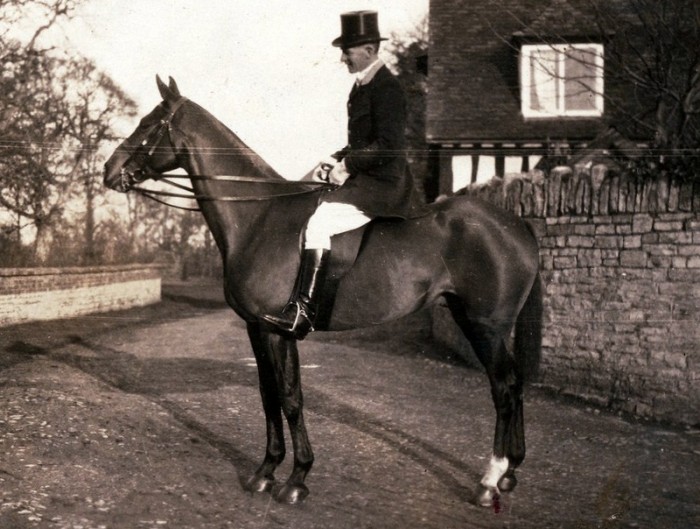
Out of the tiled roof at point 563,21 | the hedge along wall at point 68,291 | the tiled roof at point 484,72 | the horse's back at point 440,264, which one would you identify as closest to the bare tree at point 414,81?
the tiled roof at point 484,72

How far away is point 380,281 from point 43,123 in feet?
47.5

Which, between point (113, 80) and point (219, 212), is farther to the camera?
point (113, 80)

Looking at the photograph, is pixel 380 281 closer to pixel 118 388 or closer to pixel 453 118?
pixel 118 388

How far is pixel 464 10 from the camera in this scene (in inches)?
864

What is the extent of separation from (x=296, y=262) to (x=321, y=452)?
2.06 m

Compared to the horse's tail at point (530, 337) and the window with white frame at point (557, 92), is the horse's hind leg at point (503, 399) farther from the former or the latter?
the window with white frame at point (557, 92)

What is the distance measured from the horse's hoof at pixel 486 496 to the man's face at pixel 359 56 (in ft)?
10.2

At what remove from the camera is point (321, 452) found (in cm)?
646

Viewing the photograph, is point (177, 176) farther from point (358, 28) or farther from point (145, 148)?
point (358, 28)

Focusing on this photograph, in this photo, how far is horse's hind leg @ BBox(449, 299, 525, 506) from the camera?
549 cm

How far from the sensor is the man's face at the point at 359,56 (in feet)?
17.7

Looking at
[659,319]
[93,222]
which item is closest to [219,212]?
[659,319]

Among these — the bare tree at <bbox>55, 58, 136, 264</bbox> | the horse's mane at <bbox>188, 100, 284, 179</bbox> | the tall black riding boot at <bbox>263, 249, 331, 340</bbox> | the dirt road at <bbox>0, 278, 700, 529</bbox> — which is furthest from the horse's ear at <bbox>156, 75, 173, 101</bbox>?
the bare tree at <bbox>55, 58, 136, 264</bbox>

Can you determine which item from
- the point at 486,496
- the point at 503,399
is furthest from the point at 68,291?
the point at 486,496
